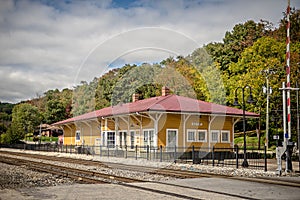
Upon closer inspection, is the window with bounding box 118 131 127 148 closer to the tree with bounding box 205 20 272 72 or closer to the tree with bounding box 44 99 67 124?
the tree with bounding box 205 20 272 72

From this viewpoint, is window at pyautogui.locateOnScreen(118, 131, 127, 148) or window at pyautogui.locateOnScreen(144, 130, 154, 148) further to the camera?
window at pyautogui.locateOnScreen(118, 131, 127, 148)

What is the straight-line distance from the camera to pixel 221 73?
172 ft

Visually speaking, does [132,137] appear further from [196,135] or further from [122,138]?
[196,135]

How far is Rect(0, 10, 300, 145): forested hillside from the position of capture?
137ft

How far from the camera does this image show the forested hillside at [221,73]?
41.8 meters

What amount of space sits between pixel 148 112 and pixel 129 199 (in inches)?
750

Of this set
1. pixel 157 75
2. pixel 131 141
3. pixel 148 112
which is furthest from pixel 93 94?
pixel 148 112

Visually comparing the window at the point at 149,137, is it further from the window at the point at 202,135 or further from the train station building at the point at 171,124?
the window at the point at 202,135

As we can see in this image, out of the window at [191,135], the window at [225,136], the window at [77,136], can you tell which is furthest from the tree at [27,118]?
the window at [225,136]

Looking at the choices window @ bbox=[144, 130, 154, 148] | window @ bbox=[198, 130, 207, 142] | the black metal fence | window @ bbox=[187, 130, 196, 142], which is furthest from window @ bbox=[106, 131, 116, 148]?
window @ bbox=[198, 130, 207, 142]

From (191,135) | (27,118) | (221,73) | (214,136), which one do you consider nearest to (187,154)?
(191,135)

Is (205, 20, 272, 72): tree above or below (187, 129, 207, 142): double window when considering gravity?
above

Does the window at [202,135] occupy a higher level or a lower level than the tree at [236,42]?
lower

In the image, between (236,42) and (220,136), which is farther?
(236,42)
